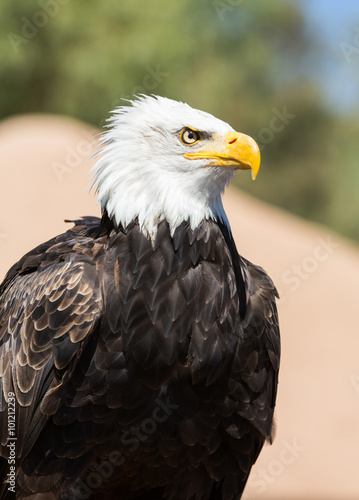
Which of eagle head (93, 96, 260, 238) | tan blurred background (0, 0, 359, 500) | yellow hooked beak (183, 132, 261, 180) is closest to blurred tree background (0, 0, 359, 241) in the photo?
tan blurred background (0, 0, 359, 500)

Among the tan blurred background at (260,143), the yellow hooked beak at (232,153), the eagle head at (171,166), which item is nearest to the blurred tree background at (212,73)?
the tan blurred background at (260,143)

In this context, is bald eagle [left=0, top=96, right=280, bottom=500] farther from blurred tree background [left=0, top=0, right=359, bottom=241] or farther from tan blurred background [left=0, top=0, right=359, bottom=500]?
blurred tree background [left=0, top=0, right=359, bottom=241]

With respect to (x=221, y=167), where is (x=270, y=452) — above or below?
below

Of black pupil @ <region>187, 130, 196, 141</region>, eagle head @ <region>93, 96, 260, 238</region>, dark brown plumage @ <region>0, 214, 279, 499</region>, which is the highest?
black pupil @ <region>187, 130, 196, 141</region>

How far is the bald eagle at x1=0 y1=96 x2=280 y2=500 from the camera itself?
3.74 metres

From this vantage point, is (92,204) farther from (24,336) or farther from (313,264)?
(24,336)

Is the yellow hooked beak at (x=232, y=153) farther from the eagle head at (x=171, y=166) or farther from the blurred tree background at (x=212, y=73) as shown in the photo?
the blurred tree background at (x=212, y=73)

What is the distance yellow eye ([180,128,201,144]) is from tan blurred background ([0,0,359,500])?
147cm

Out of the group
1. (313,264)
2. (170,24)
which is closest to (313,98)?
(170,24)

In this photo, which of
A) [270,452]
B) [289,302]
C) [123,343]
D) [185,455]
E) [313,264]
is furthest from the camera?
[313,264]

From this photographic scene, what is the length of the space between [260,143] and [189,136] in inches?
823

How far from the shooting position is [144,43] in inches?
744

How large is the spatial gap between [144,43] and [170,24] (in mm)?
1511

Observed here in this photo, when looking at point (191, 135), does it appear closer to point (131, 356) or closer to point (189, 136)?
point (189, 136)
